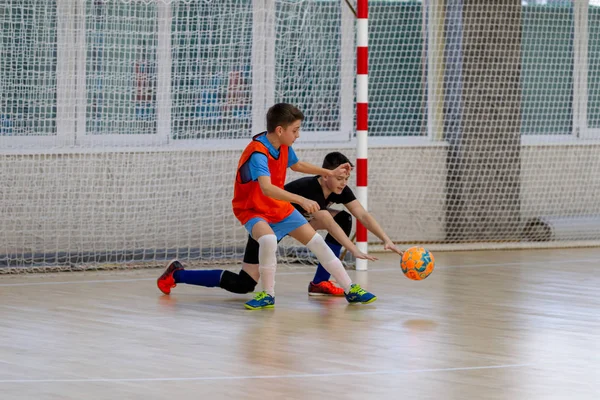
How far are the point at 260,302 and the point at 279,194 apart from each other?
0.68 metres

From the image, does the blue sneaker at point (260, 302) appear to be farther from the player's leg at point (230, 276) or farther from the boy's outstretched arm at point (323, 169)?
the boy's outstretched arm at point (323, 169)

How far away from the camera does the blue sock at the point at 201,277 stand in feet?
21.3

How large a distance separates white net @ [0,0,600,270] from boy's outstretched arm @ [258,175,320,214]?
2.73 metres

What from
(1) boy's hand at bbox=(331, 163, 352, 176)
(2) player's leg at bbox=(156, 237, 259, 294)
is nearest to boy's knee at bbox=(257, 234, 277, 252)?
(2) player's leg at bbox=(156, 237, 259, 294)

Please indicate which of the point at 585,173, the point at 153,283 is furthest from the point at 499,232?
the point at 153,283

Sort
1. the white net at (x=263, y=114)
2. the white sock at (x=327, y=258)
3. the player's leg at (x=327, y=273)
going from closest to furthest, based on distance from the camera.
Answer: the white sock at (x=327, y=258), the player's leg at (x=327, y=273), the white net at (x=263, y=114)

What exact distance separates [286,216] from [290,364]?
5.70 ft

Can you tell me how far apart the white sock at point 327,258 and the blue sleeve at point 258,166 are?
48 cm

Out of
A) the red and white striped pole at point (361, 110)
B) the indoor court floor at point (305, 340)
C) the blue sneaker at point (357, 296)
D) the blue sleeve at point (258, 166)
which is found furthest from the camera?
the red and white striped pole at point (361, 110)

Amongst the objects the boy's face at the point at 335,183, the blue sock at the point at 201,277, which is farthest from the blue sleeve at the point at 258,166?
the blue sock at the point at 201,277

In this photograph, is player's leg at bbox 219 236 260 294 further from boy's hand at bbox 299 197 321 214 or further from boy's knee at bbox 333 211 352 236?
boy's hand at bbox 299 197 321 214

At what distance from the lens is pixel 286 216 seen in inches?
243

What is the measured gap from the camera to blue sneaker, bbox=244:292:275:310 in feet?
20.0

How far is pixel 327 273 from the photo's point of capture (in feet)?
22.1
